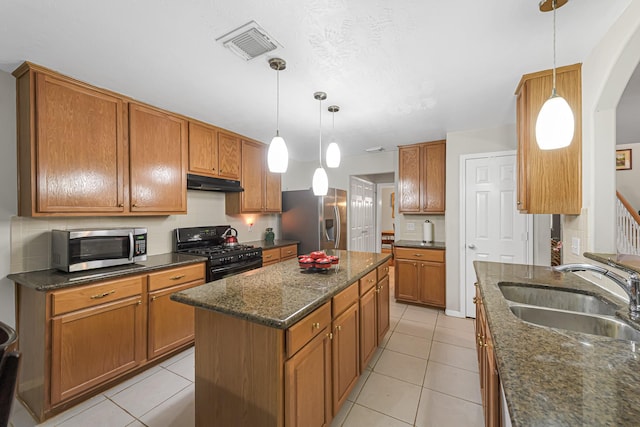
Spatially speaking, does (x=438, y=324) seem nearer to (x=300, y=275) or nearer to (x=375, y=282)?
(x=375, y=282)

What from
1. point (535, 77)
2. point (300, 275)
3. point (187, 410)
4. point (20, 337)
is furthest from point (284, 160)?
point (20, 337)

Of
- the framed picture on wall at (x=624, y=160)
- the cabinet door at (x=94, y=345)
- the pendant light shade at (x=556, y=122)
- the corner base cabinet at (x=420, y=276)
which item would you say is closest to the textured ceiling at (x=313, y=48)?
the pendant light shade at (x=556, y=122)

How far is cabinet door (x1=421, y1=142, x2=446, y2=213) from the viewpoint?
382cm

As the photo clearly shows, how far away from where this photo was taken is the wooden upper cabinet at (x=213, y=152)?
306cm

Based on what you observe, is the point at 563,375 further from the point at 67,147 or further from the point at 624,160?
the point at 624,160

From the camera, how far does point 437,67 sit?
6.34 ft

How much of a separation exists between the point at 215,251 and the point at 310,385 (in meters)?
2.07

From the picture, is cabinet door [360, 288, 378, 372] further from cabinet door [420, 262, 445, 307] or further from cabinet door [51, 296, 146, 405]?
cabinet door [51, 296, 146, 405]

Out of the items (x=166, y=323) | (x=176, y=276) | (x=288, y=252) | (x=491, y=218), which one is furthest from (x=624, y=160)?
(x=166, y=323)

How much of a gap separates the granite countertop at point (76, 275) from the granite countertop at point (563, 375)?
2.48 m

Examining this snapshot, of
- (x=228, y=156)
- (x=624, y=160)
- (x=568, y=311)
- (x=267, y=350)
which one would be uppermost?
(x=624, y=160)

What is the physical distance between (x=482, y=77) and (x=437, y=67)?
17.7 inches

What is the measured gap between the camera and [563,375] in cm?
81

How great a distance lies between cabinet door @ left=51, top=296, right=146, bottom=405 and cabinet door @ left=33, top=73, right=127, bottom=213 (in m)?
A: 0.83
